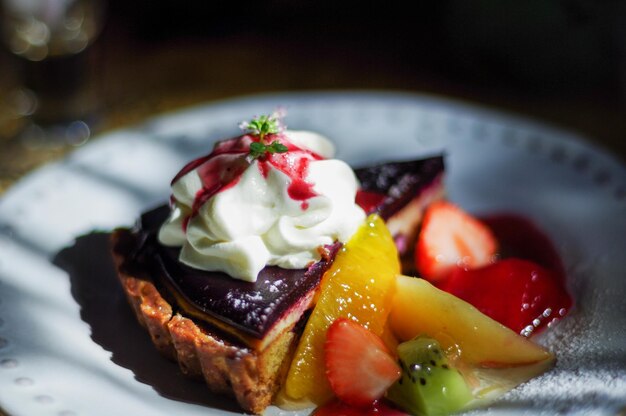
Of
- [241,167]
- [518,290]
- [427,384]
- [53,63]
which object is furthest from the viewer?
[53,63]

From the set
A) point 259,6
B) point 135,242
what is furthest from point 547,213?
point 259,6

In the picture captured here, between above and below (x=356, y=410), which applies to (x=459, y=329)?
above

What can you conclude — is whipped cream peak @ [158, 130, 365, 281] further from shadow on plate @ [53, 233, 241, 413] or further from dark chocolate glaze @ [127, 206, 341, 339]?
shadow on plate @ [53, 233, 241, 413]

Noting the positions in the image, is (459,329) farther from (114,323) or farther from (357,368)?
(114,323)

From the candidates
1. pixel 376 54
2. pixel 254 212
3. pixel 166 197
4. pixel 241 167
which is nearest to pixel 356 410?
pixel 254 212

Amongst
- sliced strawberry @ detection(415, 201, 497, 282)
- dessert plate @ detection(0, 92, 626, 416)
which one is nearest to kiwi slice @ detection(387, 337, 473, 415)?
dessert plate @ detection(0, 92, 626, 416)

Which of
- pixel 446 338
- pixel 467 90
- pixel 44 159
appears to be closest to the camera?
pixel 446 338

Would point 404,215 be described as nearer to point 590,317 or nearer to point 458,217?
point 458,217
